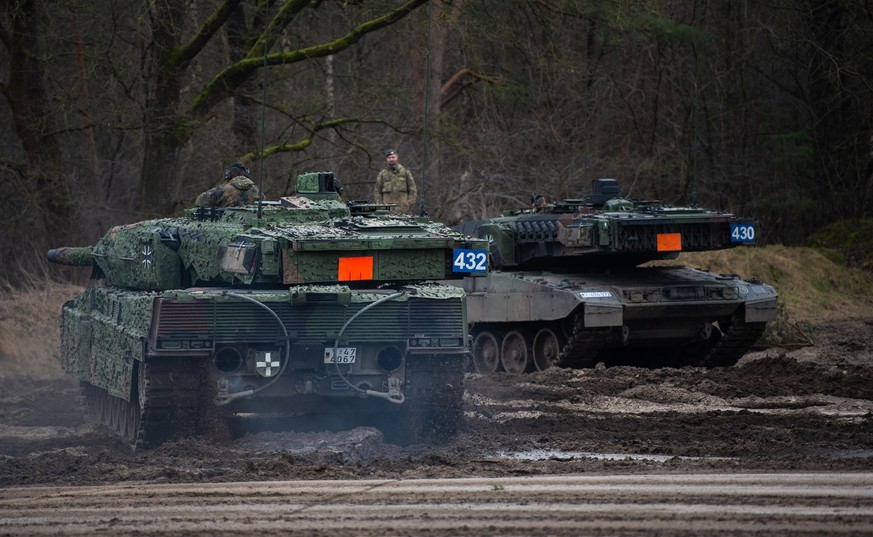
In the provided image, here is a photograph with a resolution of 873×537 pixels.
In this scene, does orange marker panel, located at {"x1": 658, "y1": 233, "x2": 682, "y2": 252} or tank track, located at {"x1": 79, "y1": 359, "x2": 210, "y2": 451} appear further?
orange marker panel, located at {"x1": 658, "y1": 233, "x2": 682, "y2": 252}

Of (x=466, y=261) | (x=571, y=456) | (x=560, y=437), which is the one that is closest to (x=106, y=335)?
(x=466, y=261)

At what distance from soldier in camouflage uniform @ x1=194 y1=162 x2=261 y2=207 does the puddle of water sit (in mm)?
3984

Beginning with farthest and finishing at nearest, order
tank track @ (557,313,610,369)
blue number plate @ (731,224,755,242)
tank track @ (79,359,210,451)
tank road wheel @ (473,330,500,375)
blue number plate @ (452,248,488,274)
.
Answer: tank road wheel @ (473,330,500,375)
blue number plate @ (731,224,755,242)
tank track @ (557,313,610,369)
blue number plate @ (452,248,488,274)
tank track @ (79,359,210,451)

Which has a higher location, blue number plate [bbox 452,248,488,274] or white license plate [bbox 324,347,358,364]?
blue number plate [bbox 452,248,488,274]

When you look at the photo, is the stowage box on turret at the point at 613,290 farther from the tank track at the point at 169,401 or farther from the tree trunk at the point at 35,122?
the tree trunk at the point at 35,122

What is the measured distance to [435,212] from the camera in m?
23.4

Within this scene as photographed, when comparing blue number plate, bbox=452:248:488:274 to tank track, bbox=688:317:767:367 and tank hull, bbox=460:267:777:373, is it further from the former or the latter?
tank track, bbox=688:317:767:367

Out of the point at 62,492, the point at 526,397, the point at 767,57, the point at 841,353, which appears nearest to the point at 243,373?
the point at 62,492

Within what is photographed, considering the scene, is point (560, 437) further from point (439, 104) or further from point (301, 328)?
point (439, 104)

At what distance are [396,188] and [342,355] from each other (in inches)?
292

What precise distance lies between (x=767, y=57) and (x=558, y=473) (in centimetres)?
2453

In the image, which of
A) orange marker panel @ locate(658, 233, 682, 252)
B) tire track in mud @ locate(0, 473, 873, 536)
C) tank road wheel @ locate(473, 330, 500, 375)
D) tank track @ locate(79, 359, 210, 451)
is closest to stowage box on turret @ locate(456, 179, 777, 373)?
orange marker panel @ locate(658, 233, 682, 252)

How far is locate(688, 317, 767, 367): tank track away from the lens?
16.5m

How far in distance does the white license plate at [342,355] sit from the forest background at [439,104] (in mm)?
2935
